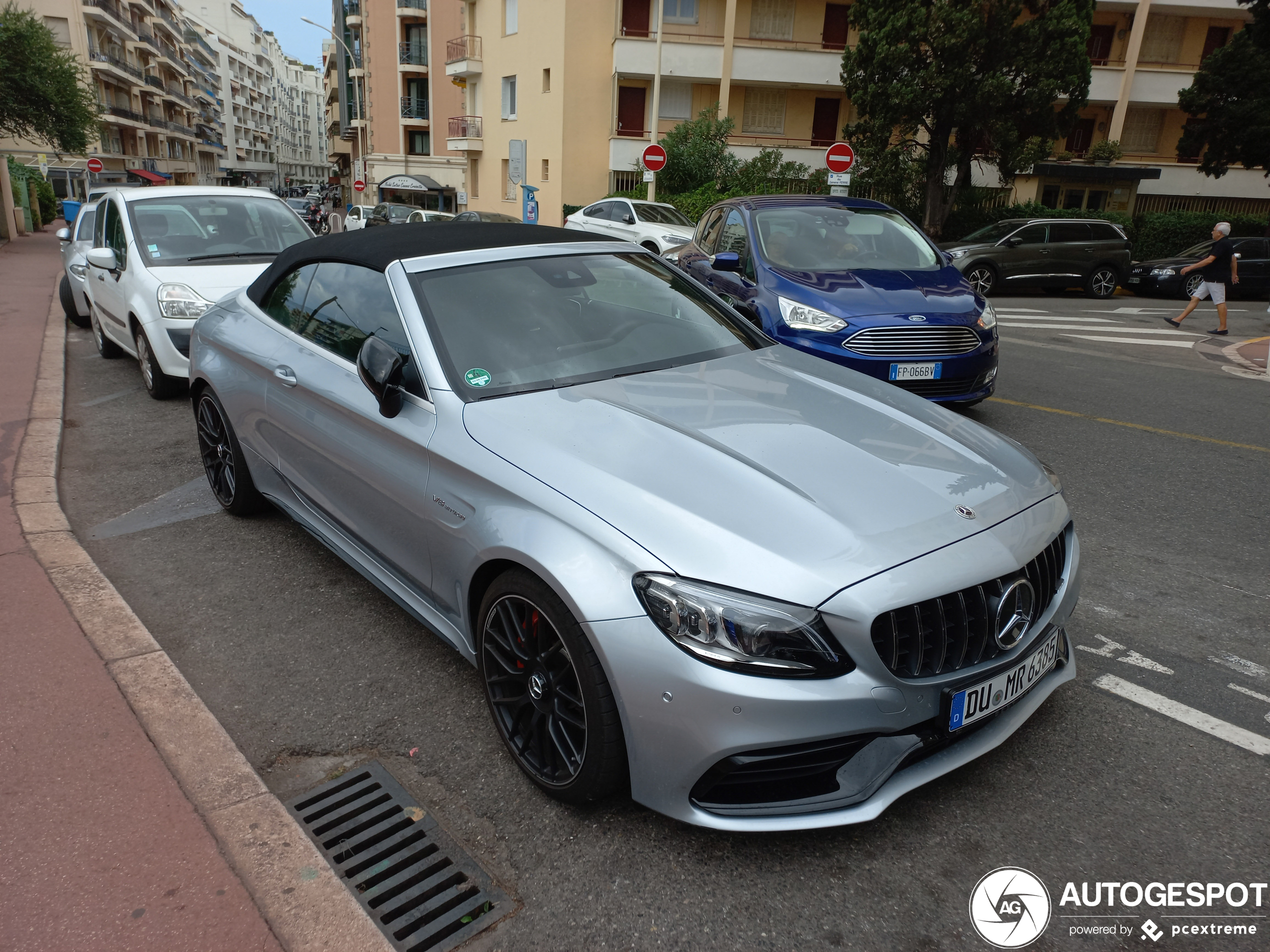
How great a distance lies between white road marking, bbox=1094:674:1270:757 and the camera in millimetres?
3061

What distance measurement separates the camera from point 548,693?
8.77 ft

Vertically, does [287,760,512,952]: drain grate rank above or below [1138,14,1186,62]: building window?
below

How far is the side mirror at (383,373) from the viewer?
3.19 metres

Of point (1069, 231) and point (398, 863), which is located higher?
point (1069, 231)

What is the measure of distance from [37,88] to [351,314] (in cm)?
3355

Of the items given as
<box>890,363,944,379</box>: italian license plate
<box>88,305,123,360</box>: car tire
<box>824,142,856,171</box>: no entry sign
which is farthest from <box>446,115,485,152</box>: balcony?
<box>890,363,944,379</box>: italian license plate

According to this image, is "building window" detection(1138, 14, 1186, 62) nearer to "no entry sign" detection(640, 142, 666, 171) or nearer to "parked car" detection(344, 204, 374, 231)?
"no entry sign" detection(640, 142, 666, 171)

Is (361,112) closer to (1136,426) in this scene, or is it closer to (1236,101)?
(1236,101)

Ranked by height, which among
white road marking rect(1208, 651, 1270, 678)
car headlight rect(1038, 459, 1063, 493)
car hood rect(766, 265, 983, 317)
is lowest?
white road marking rect(1208, 651, 1270, 678)

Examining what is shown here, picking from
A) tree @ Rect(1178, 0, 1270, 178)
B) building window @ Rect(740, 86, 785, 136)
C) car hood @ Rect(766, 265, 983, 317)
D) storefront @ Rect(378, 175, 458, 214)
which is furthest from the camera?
storefront @ Rect(378, 175, 458, 214)

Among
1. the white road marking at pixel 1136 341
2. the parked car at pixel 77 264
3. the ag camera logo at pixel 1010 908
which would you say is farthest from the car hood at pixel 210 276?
the white road marking at pixel 1136 341

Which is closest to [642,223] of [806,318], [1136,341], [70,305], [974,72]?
[1136,341]

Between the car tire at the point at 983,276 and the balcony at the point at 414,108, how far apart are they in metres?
47.1

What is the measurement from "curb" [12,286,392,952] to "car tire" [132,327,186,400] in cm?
308
